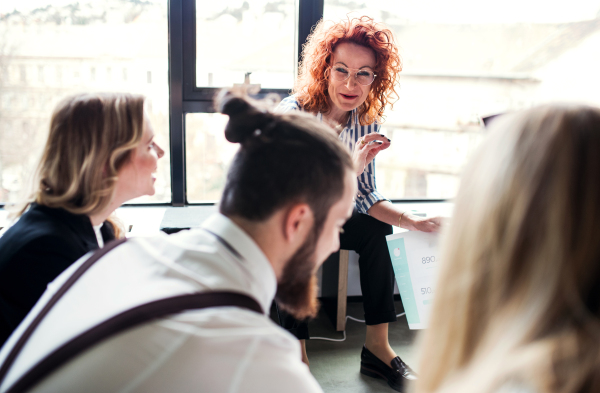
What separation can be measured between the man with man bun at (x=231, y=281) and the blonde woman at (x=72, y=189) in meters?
0.35

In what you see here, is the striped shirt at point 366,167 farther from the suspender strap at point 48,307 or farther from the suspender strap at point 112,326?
the suspender strap at point 112,326

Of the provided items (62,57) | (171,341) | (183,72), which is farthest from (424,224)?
(62,57)

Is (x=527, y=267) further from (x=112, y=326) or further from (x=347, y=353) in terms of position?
(x=347, y=353)

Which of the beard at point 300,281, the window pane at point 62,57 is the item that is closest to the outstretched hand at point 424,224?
the beard at point 300,281

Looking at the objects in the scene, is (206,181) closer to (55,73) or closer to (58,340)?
(55,73)

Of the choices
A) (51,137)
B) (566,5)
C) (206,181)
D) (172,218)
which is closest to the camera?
(51,137)

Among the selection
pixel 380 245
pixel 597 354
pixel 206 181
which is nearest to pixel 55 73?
pixel 206 181

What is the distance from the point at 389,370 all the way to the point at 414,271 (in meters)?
0.43

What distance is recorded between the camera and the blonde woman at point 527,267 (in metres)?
0.46

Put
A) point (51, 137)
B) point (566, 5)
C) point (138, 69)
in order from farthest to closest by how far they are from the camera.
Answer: point (566, 5) < point (138, 69) < point (51, 137)

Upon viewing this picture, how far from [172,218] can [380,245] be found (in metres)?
1.01

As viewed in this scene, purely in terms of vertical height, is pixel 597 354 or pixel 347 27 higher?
pixel 347 27

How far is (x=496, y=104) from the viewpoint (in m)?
2.94

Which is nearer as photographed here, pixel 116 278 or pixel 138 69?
pixel 116 278
